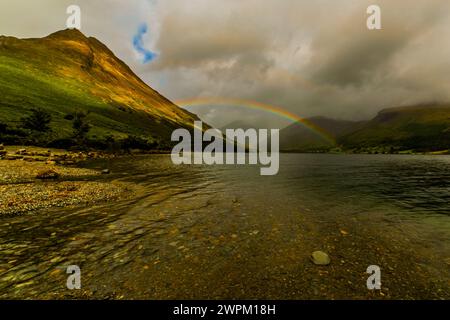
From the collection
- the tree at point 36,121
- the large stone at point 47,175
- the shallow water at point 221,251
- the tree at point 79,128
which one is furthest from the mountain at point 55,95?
the shallow water at point 221,251

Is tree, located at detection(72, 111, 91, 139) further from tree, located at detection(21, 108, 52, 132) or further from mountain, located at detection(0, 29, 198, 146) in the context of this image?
tree, located at detection(21, 108, 52, 132)

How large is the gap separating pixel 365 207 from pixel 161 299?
64.7ft

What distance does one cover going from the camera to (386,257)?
35.2 ft

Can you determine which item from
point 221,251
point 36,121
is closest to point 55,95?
point 36,121

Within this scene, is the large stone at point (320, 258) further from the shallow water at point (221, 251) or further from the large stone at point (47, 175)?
the large stone at point (47, 175)

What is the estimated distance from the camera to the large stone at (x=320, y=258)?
1008 centimetres

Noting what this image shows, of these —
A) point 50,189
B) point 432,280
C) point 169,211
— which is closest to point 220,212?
point 169,211

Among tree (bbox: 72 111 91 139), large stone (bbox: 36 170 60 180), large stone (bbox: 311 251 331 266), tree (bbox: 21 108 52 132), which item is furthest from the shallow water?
tree (bbox: 72 111 91 139)

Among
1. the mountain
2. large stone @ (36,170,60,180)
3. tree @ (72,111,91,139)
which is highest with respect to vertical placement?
the mountain

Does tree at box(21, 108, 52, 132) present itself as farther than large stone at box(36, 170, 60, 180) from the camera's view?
Yes

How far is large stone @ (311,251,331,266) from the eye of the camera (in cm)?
1008

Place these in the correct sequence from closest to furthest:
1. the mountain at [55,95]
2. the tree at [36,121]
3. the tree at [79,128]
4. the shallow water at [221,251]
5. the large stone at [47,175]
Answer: the shallow water at [221,251] → the large stone at [47,175] → the tree at [36,121] → the tree at [79,128] → the mountain at [55,95]
